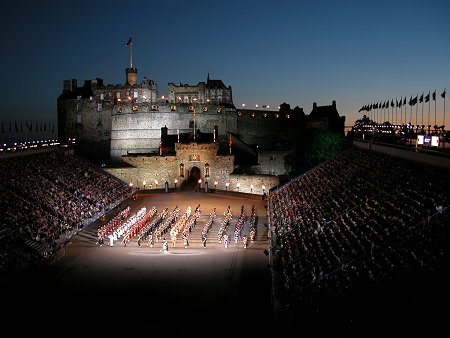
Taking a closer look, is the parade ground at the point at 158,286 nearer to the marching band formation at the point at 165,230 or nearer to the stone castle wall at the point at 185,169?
the marching band formation at the point at 165,230

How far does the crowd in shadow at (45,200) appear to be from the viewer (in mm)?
25828

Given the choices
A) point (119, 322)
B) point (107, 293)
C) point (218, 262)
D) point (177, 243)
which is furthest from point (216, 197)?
point (119, 322)

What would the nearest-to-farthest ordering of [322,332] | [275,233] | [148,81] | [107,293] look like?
[322,332] → [107,293] → [275,233] → [148,81]

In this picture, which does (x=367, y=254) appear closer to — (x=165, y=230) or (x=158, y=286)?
(x=158, y=286)

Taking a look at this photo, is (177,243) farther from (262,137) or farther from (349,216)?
(262,137)

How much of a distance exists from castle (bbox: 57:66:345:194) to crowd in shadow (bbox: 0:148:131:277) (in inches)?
301

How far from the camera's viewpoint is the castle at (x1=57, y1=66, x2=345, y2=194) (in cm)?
5516

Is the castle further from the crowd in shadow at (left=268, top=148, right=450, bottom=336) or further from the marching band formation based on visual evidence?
the crowd in shadow at (left=268, top=148, right=450, bottom=336)

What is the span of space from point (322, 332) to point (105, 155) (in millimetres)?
56010

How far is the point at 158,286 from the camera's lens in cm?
2206

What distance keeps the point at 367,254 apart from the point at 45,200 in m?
24.1

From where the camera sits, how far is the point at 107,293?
21.2 meters

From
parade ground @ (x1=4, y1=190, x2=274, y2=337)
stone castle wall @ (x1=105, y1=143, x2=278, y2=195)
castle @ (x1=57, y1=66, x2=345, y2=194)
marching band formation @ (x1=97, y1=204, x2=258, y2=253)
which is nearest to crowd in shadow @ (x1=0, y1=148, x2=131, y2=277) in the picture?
parade ground @ (x1=4, y1=190, x2=274, y2=337)

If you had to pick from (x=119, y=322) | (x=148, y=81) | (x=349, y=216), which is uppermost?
(x=148, y=81)
